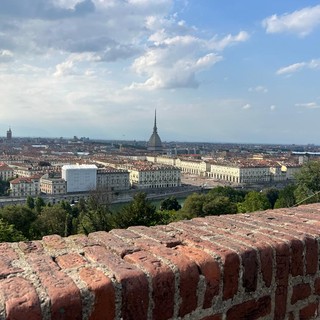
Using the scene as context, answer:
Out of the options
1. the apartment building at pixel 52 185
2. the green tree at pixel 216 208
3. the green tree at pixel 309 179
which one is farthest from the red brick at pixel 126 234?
the apartment building at pixel 52 185

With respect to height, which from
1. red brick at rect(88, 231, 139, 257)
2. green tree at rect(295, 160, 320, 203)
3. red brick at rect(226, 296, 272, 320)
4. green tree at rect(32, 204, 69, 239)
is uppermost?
red brick at rect(88, 231, 139, 257)

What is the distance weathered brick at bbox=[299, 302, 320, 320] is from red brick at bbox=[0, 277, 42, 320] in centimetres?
129

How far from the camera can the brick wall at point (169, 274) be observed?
1306 millimetres

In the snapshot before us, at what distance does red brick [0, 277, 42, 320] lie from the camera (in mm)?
1187

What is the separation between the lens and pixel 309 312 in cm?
198

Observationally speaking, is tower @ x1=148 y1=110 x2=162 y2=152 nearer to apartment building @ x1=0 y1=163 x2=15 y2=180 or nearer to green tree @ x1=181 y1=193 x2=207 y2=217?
apartment building @ x1=0 y1=163 x2=15 y2=180

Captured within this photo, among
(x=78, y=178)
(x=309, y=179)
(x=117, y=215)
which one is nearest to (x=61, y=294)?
(x=117, y=215)

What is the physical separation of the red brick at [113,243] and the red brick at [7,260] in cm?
36

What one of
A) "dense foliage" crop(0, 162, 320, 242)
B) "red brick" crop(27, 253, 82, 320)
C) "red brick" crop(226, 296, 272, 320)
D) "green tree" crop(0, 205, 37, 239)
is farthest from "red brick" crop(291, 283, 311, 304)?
"green tree" crop(0, 205, 37, 239)

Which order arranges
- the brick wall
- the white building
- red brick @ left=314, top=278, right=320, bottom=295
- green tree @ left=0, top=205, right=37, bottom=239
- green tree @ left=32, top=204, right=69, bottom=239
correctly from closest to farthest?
the brick wall → red brick @ left=314, top=278, right=320, bottom=295 → green tree @ left=32, top=204, right=69, bottom=239 → green tree @ left=0, top=205, right=37, bottom=239 → the white building

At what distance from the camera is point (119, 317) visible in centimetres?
138

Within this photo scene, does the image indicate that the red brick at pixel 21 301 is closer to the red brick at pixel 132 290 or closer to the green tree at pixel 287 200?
the red brick at pixel 132 290

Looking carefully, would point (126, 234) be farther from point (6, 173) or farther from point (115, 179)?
point (6, 173)

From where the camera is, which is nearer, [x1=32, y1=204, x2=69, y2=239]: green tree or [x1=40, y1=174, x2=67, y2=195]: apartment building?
[x1=32, y1=204, x2=69, y2=239]: green tree
